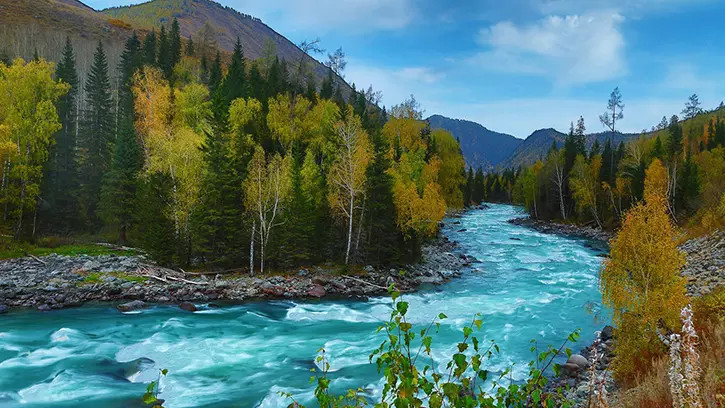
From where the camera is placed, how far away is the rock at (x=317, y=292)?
1001 inches

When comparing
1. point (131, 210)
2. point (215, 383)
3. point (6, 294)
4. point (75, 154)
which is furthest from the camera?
point (75, 154)

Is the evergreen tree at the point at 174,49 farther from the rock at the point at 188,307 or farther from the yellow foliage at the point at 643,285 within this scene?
the yellow foliage at the point at 643,285

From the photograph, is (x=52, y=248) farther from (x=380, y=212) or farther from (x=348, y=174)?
(x=380, y=212)

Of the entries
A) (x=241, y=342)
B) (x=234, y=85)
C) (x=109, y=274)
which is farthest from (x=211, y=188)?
(x=234, y=85)

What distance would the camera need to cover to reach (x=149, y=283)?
25.0 metres

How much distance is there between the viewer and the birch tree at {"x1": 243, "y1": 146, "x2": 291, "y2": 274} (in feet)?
89.7

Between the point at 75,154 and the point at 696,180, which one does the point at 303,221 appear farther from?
the point at 696,180

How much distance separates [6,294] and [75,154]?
84.2 feet

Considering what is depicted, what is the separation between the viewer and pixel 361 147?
102 feet

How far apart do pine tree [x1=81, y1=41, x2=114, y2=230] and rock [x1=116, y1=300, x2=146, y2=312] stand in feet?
68.4

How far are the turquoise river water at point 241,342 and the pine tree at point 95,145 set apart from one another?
22.8 metres

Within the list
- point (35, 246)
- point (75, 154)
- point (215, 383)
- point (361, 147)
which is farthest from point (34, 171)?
point (215, 383)

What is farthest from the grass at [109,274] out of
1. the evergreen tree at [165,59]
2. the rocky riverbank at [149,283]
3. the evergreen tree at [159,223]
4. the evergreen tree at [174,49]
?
the evergreen tree at [174,49]

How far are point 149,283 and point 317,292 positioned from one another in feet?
33.5
